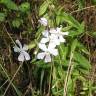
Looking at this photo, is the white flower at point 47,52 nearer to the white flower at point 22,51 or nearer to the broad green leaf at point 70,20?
the white flower at point 22,51

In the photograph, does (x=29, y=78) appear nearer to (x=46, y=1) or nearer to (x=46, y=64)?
(x=46, y=64)

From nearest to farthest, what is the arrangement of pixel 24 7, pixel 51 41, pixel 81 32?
pixel 51 41 → pixel 81 32 → pixel 24 7

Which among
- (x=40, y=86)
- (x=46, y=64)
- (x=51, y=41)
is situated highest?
(x=51, y=41)

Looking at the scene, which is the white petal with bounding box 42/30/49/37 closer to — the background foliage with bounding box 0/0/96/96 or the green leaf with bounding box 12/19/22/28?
the background foliage with bounding box 0/0/96/96

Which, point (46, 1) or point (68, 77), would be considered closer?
point (68, 77)

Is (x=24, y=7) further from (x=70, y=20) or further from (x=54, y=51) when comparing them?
(x=54, y=51)

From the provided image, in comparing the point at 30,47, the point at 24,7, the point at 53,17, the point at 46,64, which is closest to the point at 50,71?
the point at 46,64
